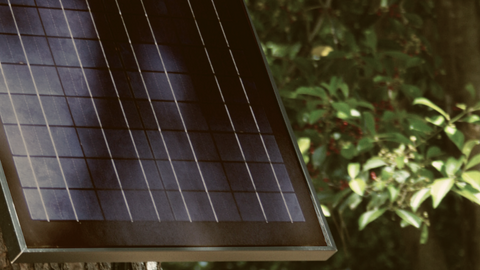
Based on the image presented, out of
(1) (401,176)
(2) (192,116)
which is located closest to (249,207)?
(2) (192,116)

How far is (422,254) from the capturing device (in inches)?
161

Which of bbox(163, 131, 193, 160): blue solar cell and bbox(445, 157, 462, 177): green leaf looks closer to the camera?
bbox(163, 131, 193, 160): blue solar cell

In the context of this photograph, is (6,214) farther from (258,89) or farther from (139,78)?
(258,89)

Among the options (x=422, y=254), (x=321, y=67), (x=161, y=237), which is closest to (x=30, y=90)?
(x=161, y=237)

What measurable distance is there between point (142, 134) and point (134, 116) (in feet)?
0.19

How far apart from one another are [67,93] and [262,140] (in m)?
0.51

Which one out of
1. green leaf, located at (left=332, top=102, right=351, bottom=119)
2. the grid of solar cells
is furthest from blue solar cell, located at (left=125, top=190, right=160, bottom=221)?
green leaf, located at (left=332, top=102, right=351, bottom=119)

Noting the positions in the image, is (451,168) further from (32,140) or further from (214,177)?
(32,140)

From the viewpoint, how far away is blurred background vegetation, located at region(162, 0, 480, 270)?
9.41 feet

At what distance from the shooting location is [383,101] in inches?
137

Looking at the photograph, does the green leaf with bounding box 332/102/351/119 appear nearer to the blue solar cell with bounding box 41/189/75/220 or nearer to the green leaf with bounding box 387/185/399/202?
the green leaf with bounding box 387/185/399/202

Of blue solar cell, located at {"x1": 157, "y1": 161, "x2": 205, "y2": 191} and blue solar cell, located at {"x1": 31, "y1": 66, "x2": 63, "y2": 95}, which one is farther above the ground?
blue solar cell, located at {"x1": 31, "y1": 66, "x2": 63, "y2": 95}

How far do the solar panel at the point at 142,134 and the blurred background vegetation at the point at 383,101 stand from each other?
1.33 m

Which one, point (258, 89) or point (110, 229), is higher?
point (258, 89)
